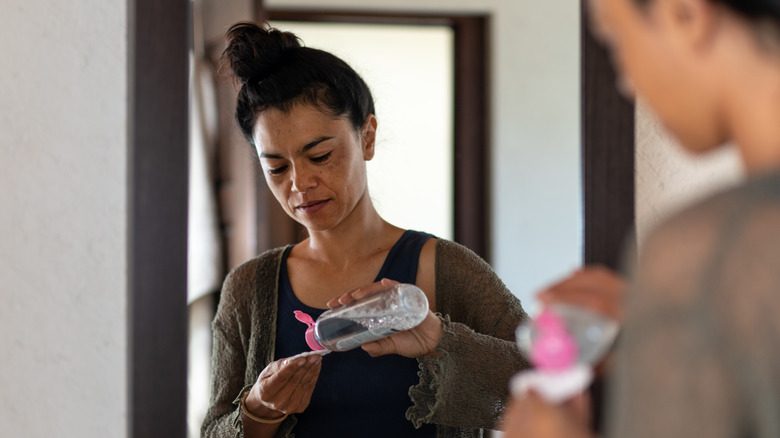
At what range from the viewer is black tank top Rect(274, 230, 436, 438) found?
1.11 meters

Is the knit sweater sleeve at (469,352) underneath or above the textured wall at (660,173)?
underneath

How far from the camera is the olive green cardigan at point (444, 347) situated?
101cm

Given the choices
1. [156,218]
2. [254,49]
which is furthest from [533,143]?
[156,218]

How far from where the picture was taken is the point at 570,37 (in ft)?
3.86

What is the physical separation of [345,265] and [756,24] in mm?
866

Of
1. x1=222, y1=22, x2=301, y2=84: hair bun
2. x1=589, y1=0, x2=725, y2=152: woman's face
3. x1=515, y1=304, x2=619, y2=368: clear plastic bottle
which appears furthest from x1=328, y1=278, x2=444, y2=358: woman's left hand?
x1=589, y1=0, x2=725, y2=152: woman's face

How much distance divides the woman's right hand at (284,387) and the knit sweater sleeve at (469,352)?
0.13 metres

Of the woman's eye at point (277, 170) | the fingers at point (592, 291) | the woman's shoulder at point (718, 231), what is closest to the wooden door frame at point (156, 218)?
the woman's eye at point (277, 170)

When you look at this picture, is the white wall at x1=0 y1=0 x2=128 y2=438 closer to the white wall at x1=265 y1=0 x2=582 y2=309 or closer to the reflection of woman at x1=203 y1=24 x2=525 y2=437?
the reflection of woman at x1=203 y1=24 x2=525 y2=437

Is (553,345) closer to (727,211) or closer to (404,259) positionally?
(727,211)

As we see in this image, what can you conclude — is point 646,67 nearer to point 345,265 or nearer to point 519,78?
point 345,265

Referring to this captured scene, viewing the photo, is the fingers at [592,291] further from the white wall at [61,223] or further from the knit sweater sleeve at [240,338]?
the knit sweater sleeve at [240,338]

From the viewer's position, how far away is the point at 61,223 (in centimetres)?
88

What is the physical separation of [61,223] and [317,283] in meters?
0.41
